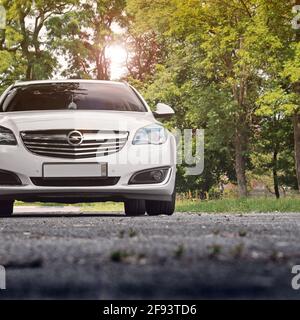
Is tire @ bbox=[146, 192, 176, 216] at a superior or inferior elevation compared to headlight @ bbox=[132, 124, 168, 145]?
inferior

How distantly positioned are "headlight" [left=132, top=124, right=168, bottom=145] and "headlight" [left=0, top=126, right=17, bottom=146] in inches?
55.2

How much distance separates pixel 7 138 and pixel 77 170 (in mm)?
899

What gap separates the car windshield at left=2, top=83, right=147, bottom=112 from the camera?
34.1 ft

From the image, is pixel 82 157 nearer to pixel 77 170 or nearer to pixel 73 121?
pixel 77 170

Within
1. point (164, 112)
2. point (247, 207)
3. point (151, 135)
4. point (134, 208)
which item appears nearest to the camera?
point (151, 135)

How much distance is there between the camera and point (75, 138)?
942cm

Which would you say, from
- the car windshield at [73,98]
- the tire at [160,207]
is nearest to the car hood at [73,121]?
the car windshield at [73,98]

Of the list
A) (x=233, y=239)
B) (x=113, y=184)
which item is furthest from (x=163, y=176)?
(x=233, y=239)

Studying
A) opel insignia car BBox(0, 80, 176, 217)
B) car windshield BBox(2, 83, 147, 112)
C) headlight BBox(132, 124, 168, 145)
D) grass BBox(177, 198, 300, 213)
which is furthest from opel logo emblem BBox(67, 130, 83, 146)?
grass BBox(177, 198, 300, 213)

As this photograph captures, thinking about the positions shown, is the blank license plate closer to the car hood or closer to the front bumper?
the front bumper

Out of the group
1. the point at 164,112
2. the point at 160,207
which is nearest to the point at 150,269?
the point at 160,207

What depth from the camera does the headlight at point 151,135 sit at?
9.50 metres

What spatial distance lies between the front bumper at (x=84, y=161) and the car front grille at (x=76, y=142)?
7 centimetres

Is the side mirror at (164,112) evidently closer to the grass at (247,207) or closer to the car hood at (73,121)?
the car hood at (73,121)
